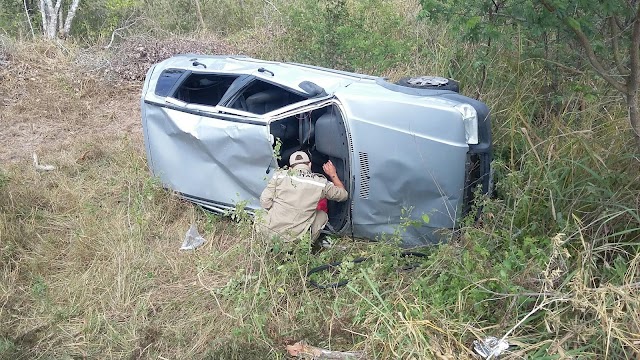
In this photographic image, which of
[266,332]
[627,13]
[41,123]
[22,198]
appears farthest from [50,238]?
[627,13]

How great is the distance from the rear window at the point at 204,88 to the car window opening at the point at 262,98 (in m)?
0.36

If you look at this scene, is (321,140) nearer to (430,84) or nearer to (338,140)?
(338,140)

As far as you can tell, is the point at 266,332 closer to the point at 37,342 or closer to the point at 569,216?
the point at 37,342

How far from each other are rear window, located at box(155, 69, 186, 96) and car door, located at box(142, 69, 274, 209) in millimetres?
11

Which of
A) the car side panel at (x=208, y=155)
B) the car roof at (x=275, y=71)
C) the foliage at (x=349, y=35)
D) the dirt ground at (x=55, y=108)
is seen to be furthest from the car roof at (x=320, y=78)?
the dirt ground at (x=55, y=108)

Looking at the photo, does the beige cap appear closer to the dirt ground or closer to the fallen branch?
the fallen branch

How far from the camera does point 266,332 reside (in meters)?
3.69

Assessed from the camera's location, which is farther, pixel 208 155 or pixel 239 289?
pixel 208 155

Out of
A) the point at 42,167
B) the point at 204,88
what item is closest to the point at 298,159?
the point at 204,88

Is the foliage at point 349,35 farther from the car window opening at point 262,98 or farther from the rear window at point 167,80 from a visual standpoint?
the rear window at point 167,80

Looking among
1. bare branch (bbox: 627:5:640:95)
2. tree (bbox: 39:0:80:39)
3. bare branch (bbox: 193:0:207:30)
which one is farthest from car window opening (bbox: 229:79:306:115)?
tree (bbox: 39:0:80:39)

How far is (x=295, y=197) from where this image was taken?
439 cm

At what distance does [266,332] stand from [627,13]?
2.95m

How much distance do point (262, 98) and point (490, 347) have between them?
10.1 ft
